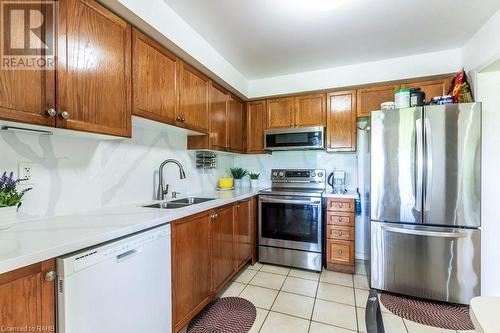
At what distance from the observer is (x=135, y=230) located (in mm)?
1273

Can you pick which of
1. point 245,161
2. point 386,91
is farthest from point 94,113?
point 386,91

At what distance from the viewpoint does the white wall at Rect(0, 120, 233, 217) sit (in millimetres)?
1330

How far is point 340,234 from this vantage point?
2689 mm

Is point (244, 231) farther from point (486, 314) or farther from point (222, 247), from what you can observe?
point (486, 314)

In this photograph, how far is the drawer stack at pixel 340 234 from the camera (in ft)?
8.70

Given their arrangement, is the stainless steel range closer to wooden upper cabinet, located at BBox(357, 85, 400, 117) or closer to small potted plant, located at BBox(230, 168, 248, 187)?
small potted plant, located at BBox(230, 168, 248, 187)

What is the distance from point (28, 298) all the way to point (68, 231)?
316 millimetres

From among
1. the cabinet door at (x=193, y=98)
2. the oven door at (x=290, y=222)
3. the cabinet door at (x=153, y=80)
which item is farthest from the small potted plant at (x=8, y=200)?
the oven door at (x=290, y=222)

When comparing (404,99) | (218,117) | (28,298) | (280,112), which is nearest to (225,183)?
(218,117)

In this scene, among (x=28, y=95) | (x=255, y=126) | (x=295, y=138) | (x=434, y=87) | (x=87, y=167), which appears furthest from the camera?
(x=255, y=126)

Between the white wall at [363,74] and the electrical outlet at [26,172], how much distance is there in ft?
8.38

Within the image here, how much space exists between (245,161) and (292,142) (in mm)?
884

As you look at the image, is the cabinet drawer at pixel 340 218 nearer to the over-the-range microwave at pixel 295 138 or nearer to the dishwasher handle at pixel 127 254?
the over-the-range microwave at pixel 295 138

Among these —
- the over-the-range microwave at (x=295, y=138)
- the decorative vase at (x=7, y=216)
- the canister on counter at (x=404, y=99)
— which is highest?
the canister on counter at (x=404, y=99)
